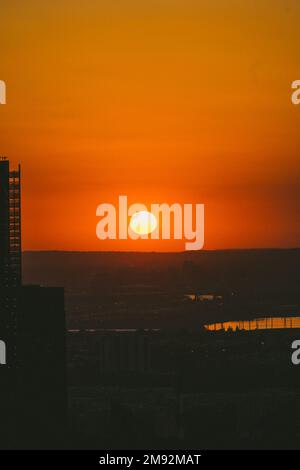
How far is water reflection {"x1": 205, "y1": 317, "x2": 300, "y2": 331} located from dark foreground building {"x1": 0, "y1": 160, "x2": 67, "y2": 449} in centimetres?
6708

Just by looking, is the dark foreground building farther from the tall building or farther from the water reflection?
the water reflection

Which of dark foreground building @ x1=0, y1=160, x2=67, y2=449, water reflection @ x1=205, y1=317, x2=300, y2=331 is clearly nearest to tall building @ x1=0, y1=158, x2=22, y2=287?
dark foreground building @ x1=0, y1=160, x2=67, y2=449

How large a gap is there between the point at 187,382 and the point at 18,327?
139 feet

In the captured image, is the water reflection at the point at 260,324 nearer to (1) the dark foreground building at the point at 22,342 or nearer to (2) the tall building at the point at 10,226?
(1) the dark foreground building at the point at 22,342

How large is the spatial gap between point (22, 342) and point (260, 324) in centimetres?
8020

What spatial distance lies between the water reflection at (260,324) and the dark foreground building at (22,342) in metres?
67.1

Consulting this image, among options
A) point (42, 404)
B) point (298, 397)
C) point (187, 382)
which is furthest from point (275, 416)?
point (42, 404)

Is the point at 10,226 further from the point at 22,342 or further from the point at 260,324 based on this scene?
the point at 260,324

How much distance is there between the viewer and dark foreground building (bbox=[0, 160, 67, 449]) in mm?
68000

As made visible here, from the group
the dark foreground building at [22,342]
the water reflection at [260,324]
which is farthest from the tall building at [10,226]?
the water reflection at [260,324]

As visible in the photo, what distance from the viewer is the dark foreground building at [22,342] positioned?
6800cm

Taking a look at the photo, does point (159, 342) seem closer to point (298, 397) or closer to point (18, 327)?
point (298, 397)

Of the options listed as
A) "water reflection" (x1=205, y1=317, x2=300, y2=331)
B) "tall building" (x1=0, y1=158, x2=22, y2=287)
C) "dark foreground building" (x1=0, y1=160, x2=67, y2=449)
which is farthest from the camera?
"water reflection" (x1=205, y1=317, x2=300, y2=331)

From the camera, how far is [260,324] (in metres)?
146
